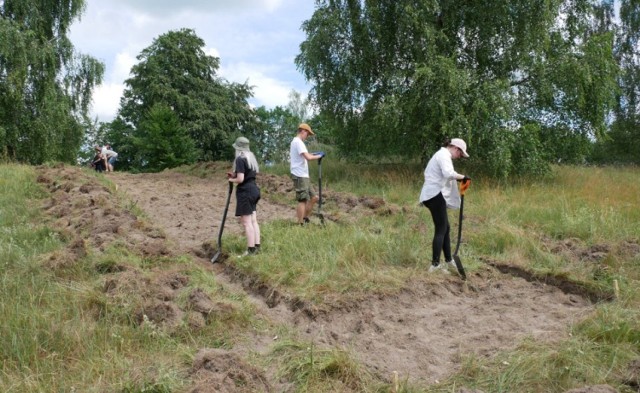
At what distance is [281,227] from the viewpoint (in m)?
9.12

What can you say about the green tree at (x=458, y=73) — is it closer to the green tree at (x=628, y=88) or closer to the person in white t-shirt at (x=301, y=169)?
the person in white t-shirt at (x=301, y=169)

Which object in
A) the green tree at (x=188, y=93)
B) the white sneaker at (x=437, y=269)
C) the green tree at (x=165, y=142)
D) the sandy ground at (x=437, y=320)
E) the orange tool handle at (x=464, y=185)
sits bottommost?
the sandy ground at (x=437, y=320)

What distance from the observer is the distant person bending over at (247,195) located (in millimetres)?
7586

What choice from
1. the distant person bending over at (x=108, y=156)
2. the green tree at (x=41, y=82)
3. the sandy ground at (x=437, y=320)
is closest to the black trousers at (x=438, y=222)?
the sandy ground at (x=437, y=320)


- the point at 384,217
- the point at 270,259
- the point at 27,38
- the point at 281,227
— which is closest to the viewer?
the point at 270,259

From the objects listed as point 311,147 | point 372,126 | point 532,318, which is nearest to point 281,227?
point 532,318

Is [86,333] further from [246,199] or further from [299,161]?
[299,161]

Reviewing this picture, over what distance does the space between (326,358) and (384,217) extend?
18.9 feet

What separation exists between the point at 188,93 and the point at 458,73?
31.7 metres

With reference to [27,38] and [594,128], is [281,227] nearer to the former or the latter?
[594,128]

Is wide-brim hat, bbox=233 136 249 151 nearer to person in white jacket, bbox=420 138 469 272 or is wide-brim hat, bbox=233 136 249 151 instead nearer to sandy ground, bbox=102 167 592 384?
sandy ground, bbox=102 167 592 384

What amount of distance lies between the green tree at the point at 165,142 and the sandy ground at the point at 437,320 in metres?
30.8

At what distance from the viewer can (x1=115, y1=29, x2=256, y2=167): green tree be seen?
4106 cm

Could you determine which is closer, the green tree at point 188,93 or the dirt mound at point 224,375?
the dirt mound at point 224,375
